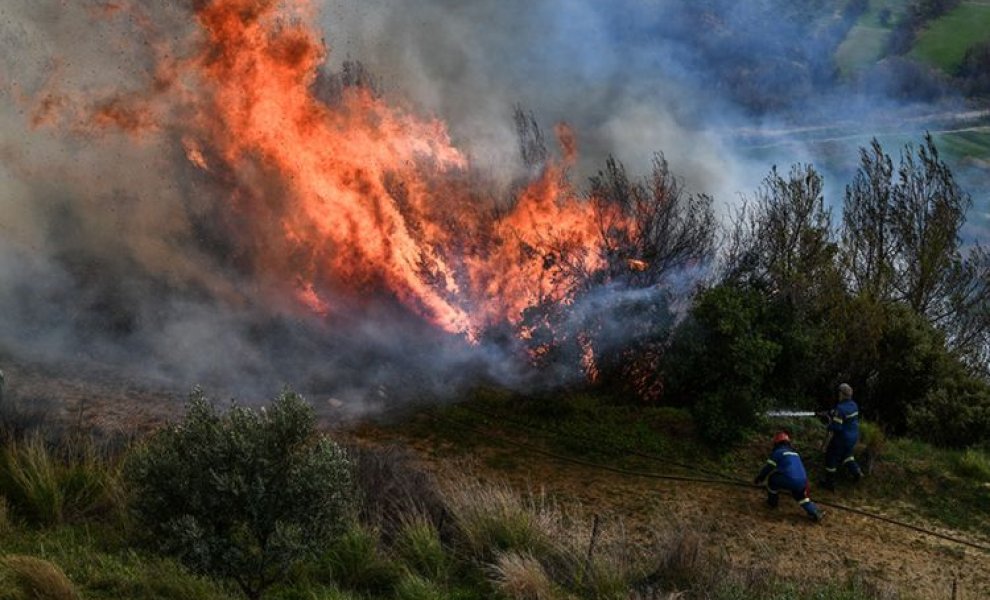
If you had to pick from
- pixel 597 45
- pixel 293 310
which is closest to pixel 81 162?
pixel 293 310

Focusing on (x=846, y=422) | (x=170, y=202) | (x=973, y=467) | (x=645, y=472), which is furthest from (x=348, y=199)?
(x=973, y=467)

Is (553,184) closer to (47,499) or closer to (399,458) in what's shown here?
(399,458)

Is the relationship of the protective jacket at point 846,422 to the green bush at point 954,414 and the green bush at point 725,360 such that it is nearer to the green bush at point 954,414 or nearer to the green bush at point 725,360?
the green bush at point 725,360

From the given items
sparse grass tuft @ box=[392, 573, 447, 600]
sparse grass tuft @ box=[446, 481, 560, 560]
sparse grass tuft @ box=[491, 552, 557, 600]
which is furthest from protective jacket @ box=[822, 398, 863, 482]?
sparse grass tuft @ box=[392, 573, 447, 600]

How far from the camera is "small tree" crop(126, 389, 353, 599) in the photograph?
6.72 meters

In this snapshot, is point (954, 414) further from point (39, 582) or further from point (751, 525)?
point (39, 582)

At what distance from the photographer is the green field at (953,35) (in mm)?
69562

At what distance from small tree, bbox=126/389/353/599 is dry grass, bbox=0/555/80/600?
108 centimetres

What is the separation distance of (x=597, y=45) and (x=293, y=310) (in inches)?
990

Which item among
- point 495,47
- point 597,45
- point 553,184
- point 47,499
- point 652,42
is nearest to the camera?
point 47,499

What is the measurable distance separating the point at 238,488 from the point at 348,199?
11448mm

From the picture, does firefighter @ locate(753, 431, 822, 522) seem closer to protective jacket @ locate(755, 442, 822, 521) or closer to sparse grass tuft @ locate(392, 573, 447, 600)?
protective jacket @ locate(755, 442, 822, 521)

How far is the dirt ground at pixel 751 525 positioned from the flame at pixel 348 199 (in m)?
4.62

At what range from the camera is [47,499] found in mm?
9562
